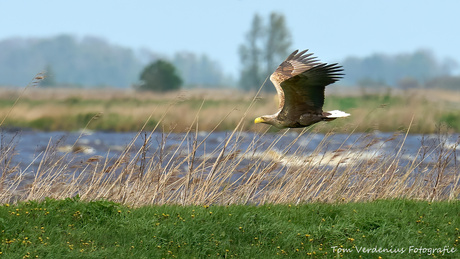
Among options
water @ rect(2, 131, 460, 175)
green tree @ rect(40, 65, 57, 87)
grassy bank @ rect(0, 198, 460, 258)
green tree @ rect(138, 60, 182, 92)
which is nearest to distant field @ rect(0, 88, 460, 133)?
water @ rect(2, 131, 460, 175)

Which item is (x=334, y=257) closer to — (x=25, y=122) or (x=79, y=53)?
(x=25, y=122)

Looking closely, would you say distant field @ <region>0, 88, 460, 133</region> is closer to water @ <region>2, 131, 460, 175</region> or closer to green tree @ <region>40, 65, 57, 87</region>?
water @ <region>2, 131, 460, 175</region>

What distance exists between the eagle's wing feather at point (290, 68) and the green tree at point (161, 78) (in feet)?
106

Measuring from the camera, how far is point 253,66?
57125mm

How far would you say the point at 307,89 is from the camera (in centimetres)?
715

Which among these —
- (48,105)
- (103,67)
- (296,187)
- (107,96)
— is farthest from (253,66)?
(103,67)

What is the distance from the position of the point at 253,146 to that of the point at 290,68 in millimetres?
2190

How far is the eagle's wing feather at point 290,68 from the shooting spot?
24.7 feet

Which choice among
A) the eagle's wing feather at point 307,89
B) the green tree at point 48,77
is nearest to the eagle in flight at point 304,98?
the eagle's wing feather at point 307,89

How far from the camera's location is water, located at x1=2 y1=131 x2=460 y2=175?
9867mm

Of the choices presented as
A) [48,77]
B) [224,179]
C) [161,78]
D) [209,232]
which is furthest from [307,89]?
[161,78]

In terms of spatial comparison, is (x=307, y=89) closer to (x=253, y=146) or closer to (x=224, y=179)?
(x=224, y=179)

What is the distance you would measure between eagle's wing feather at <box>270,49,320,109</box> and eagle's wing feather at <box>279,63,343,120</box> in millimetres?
164

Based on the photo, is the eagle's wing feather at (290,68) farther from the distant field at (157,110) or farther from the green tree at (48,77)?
the distant field at (157,110)
